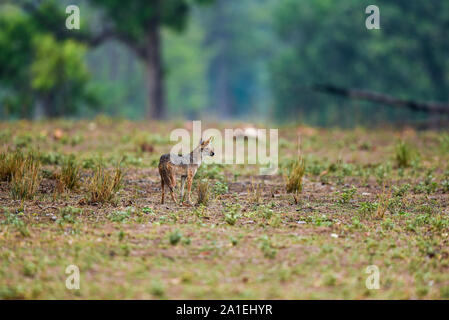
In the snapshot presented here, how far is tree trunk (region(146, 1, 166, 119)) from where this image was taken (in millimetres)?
24688

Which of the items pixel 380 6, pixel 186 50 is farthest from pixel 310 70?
pixel 186 50

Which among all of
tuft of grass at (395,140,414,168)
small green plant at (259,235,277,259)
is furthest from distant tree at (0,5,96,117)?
small green plant at (259,235,277,259)

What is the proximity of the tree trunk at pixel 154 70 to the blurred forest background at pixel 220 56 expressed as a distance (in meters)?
0.05

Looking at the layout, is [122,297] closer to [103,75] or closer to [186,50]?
[186,50]

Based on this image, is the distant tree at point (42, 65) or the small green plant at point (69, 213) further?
the distant tree at point (42, 65)

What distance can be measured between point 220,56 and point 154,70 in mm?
39716

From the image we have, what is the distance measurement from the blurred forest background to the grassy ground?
333 inches

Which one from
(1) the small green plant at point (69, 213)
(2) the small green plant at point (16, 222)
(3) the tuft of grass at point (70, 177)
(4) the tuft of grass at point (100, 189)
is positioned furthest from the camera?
(3) the tuft of grass at point (70, 177)

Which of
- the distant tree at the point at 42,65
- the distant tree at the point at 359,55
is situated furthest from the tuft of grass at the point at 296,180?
the distant tree at the point at 359,55

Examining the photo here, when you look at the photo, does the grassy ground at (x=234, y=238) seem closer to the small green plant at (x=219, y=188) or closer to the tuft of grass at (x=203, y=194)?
the small green plant at (x=219, y=188)

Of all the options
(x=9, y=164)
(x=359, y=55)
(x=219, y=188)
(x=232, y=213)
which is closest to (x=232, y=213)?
(x=232, y=213)

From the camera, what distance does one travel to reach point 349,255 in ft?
20.3

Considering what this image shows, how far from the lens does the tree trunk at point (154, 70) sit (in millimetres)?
24688
